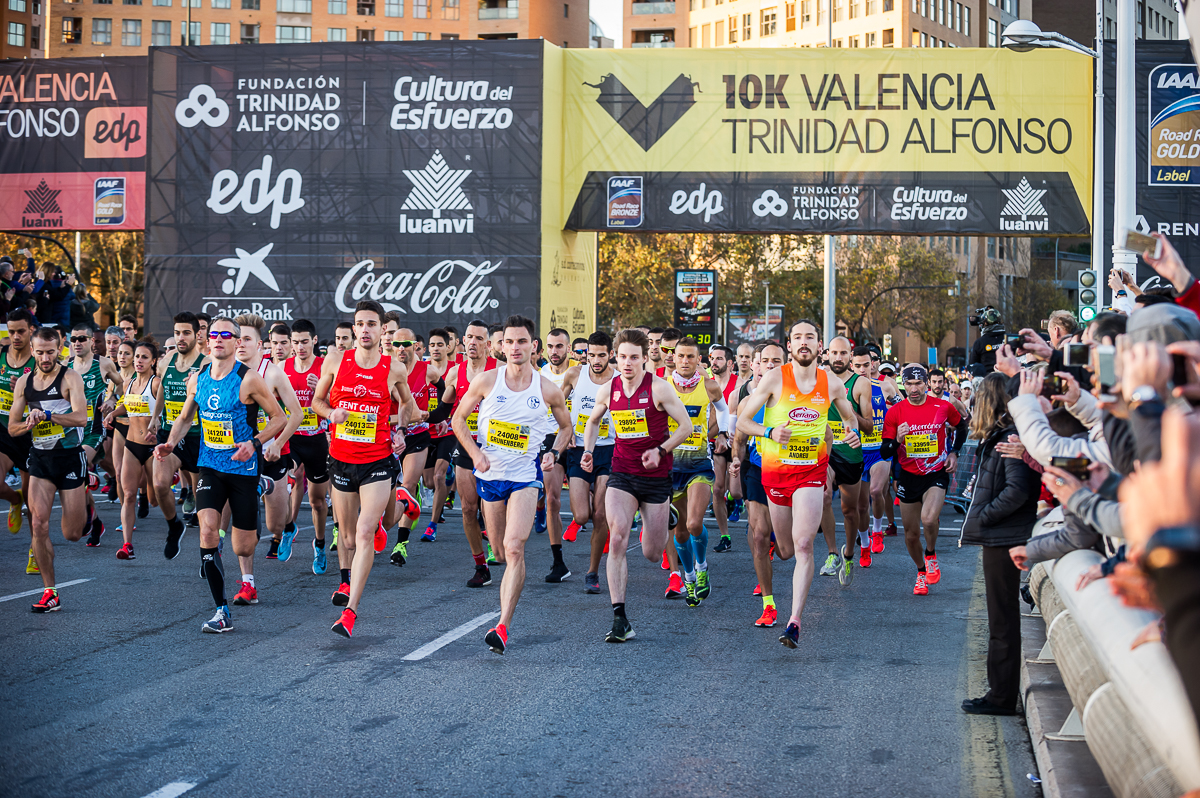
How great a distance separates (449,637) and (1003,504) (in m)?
3.70

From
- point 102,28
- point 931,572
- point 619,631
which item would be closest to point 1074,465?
point 619,631

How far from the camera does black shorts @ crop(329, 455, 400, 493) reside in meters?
8.60

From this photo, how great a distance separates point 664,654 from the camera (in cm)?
778

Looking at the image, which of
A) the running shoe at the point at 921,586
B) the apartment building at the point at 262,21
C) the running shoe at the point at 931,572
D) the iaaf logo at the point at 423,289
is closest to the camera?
the running shoe at the point at 921,586

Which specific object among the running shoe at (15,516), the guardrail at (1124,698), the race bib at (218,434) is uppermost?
the race bib at (218,434)

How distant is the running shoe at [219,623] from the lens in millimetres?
8172

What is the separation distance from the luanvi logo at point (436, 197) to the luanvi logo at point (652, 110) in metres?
3.35

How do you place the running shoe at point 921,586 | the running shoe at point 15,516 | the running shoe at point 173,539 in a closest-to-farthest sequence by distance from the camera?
the running shoe at point 921,586 → the running shoe at point 173,539 → the running shoe at point 15,516

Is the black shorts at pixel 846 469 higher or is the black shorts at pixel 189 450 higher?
the black shorts at pixel 189 450

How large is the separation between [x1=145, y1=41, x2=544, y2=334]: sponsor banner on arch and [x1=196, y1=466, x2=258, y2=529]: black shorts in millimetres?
16244

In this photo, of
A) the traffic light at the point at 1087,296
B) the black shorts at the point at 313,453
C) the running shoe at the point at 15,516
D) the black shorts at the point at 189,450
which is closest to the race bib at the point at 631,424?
the black shorts at the point at 313,453

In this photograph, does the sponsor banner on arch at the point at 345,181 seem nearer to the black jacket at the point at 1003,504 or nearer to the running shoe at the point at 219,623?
the running shoe at the point at 219,623

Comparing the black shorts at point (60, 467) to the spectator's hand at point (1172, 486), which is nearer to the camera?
the spectator's hand at point (1172, 486)

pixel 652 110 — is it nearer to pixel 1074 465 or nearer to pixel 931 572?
pixel 931 572
